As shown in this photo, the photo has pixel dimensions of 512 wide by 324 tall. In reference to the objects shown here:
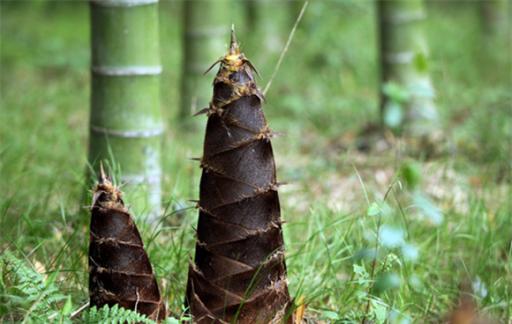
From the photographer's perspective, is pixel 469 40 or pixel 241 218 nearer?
pixel 241 218

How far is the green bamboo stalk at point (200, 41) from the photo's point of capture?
15.0 ft

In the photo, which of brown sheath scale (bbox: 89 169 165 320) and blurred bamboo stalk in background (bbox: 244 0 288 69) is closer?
brown sheath scale (bbox: 89 169 165 320)

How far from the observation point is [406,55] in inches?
177

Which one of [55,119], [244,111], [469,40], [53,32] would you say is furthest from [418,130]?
[53,32]

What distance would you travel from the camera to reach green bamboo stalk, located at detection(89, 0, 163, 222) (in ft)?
8.32

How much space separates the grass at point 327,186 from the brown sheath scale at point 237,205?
0.23m

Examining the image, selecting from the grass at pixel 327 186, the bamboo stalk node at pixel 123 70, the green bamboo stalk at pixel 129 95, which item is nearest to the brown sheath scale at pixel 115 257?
the grass at pixel 327 186

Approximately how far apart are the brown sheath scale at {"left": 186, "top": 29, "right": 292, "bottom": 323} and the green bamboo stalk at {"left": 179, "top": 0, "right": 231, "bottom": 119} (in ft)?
9.20

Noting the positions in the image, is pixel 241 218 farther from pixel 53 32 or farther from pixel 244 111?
pixel 53 32

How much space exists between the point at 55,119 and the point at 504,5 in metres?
5.36

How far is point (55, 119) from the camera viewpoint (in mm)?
4785

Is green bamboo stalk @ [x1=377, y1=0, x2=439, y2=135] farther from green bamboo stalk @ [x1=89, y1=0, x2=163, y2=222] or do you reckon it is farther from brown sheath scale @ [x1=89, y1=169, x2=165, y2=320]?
brown sheath scale @ [x1=89, y1=169, x2=165, y2=320]

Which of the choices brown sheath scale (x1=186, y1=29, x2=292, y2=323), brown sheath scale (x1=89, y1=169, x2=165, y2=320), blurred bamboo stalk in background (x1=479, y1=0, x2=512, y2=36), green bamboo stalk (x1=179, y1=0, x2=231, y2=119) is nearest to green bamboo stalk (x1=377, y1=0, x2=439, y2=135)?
green bamboo stalk (x1=179, y1=0, x2=231, y2=119)

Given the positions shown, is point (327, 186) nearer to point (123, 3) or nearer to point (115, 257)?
point (123, 3)
